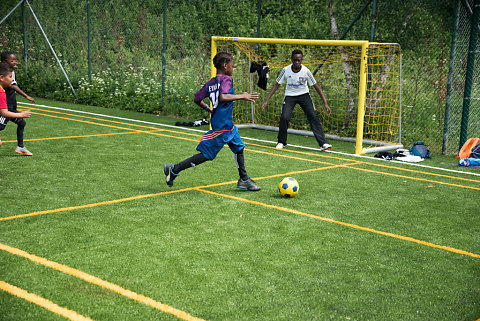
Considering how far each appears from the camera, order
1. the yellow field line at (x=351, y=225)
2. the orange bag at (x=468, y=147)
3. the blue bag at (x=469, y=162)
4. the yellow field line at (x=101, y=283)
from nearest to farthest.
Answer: the yellow field line at (x=101, y=283) < the yellow field line at (x=351, y=225) < the blue bag at (x=469, y=162) < the orange bag at (x=468, y=147)

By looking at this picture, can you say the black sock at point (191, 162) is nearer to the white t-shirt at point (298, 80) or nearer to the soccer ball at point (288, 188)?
the soccer ball at point (288, 188)

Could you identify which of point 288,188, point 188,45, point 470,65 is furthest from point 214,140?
point 188,45

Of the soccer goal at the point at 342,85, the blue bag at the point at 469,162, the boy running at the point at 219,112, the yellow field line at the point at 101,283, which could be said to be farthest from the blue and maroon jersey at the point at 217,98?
the blue bag at the point at 469,162

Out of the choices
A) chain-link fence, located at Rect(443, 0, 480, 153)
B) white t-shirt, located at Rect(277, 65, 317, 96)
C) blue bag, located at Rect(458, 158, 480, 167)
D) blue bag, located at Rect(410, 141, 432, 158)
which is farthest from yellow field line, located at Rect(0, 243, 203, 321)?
chain-link fence, located at Rect(443, 0, 480, 153)

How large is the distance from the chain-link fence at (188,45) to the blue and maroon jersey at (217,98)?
609cm

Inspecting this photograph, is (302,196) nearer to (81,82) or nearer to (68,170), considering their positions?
(68,170)

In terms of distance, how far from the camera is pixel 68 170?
319 inches

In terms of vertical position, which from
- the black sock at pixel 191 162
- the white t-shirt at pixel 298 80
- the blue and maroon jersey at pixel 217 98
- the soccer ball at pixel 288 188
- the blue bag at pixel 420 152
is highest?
the white t-shirt at pixel 298 80

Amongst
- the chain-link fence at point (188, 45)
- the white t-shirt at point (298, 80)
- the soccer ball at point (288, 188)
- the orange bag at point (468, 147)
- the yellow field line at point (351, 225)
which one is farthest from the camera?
the chain-link fence at point (188, 45)

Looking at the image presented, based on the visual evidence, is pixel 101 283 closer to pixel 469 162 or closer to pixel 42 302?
pixel 42 302

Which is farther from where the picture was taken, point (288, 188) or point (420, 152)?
point (420, 152)

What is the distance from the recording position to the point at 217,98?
6.98 metres

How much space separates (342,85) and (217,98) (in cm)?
677

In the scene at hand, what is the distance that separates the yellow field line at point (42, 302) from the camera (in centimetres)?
352
